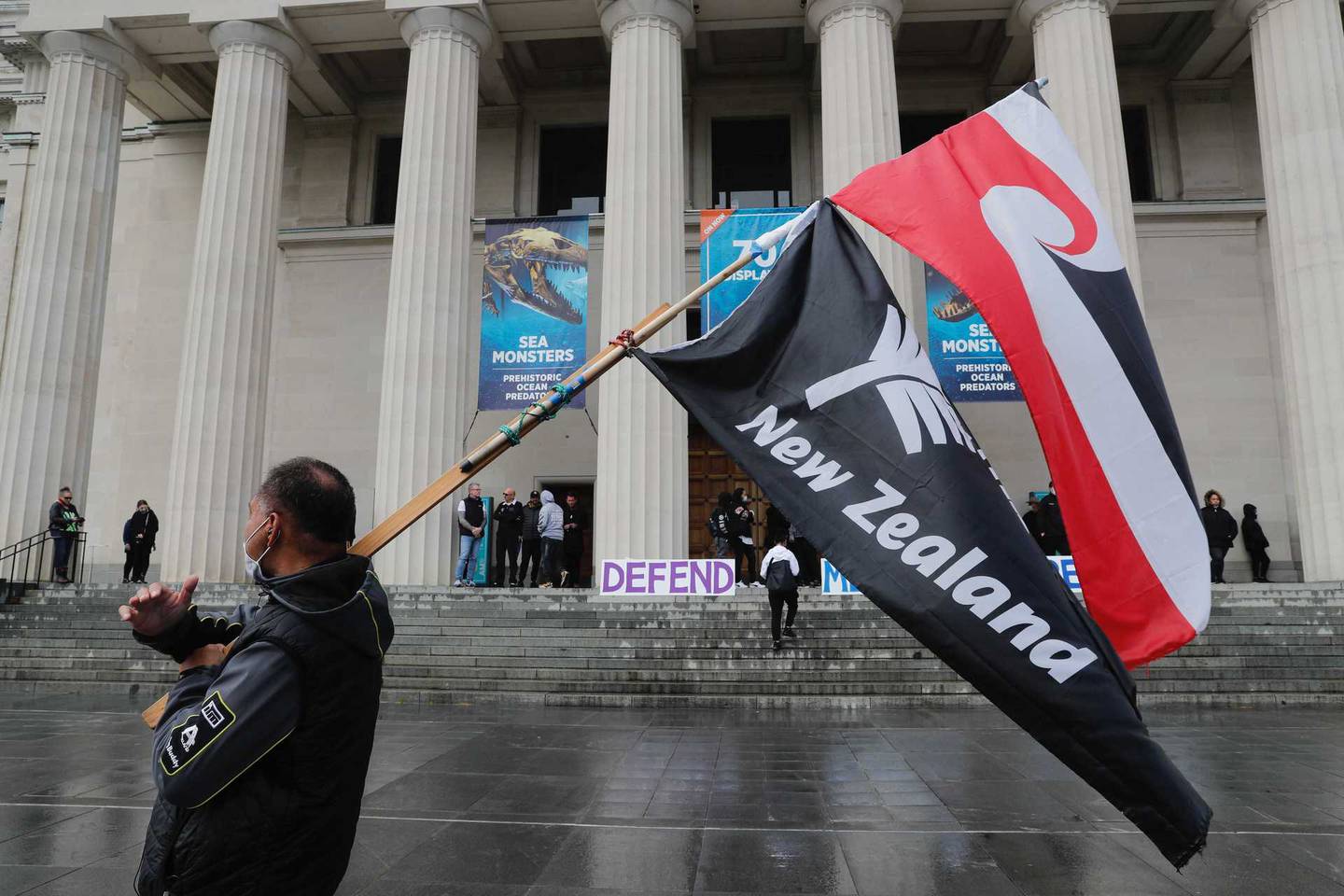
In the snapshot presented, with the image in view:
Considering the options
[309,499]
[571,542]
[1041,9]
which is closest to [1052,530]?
[571,542]

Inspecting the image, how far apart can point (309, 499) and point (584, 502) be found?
2003 centimetres

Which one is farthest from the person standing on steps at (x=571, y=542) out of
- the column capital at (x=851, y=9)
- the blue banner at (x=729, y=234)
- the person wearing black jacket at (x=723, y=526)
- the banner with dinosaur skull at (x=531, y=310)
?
the column capital at (x=851, y=9)

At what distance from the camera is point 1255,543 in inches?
744

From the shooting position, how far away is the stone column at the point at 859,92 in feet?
54.7

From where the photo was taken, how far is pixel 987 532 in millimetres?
2705

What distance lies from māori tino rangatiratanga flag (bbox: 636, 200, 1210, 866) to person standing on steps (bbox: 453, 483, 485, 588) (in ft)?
42.8

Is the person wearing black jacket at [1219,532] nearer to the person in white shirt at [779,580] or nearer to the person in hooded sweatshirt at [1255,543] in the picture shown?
the person in hooded sweatshirt at [1255,543]

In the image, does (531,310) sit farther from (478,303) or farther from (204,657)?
(204,657)

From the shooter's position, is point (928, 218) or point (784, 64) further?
point (784, 64)

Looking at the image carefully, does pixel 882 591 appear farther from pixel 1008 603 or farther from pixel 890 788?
pixel 890 788

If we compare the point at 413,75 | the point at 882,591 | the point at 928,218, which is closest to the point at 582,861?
the point at 882,591

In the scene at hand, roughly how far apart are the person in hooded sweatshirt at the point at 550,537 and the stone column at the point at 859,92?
7558 millimetres

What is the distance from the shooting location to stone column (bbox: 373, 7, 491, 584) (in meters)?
16.0

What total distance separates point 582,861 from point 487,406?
508 inches
